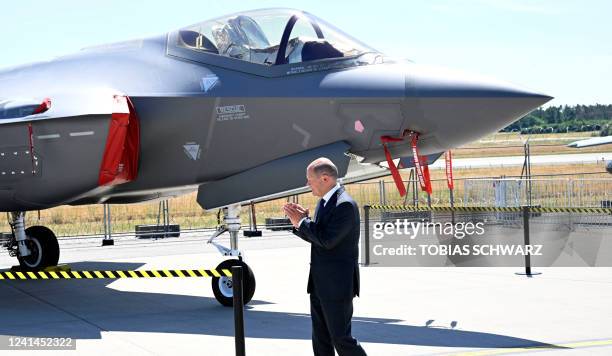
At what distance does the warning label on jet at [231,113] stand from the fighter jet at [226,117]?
0.01m

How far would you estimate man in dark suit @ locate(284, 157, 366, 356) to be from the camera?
6344 millimetres

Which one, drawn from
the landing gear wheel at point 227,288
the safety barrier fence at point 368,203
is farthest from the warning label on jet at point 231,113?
the safety barrier fence at point 368,203

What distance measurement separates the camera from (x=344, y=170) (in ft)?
33.0

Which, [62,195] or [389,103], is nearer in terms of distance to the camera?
[389,103]

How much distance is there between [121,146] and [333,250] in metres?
4.78

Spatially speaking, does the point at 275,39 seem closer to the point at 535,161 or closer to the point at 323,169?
the point at 323,169

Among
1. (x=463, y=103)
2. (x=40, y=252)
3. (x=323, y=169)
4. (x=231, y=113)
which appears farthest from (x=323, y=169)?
(x=40, y=252)

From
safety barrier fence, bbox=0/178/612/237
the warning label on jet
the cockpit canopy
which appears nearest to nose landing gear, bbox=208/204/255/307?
the warning label on jet

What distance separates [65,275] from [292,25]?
4.23 meters

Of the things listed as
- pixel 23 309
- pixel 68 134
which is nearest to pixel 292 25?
pixel 68 134

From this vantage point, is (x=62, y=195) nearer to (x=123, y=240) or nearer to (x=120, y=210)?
(x=123, y=240)

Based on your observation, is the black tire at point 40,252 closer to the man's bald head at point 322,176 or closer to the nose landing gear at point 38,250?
the nose landing gear at point 38,250

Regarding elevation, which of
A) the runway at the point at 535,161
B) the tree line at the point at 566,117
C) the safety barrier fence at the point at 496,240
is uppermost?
the tree line at the point at 566,117

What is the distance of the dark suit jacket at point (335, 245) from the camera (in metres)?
6.34
